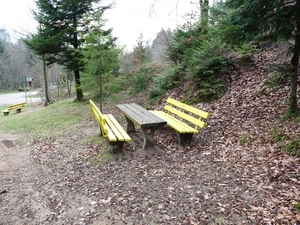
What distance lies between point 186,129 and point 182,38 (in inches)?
248

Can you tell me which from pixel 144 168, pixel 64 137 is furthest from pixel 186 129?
pixel 64 137

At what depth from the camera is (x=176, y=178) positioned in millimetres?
3963

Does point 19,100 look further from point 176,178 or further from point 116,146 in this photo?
point 176,178

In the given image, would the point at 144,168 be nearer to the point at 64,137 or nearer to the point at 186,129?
the point at 186,129

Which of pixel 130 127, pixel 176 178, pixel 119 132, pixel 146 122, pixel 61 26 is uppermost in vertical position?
pixel 61 26

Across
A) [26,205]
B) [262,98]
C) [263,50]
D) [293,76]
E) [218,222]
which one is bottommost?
[26,205]

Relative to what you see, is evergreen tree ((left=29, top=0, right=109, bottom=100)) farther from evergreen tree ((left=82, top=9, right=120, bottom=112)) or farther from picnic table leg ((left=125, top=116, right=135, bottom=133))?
picnic table leg ((left=125, top=116, right=135, bottom=133))

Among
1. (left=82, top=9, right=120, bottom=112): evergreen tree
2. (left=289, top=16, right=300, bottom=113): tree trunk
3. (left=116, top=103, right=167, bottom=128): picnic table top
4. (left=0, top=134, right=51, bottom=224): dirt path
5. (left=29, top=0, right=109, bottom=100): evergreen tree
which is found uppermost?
(left=29, top=0, right=109, bottom=100): evergreen tree

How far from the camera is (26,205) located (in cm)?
379

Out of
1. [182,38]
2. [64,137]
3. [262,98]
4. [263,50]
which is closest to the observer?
[262,98]

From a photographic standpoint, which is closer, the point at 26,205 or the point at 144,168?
the point at 26,205

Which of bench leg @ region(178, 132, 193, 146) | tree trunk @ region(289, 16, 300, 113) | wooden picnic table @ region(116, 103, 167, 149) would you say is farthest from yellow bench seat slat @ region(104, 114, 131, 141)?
tree trunk @ region(289, 16, 300, 113)

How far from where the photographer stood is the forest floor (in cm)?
301

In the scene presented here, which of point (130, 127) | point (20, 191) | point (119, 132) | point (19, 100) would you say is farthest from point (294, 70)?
point (19, 100)
